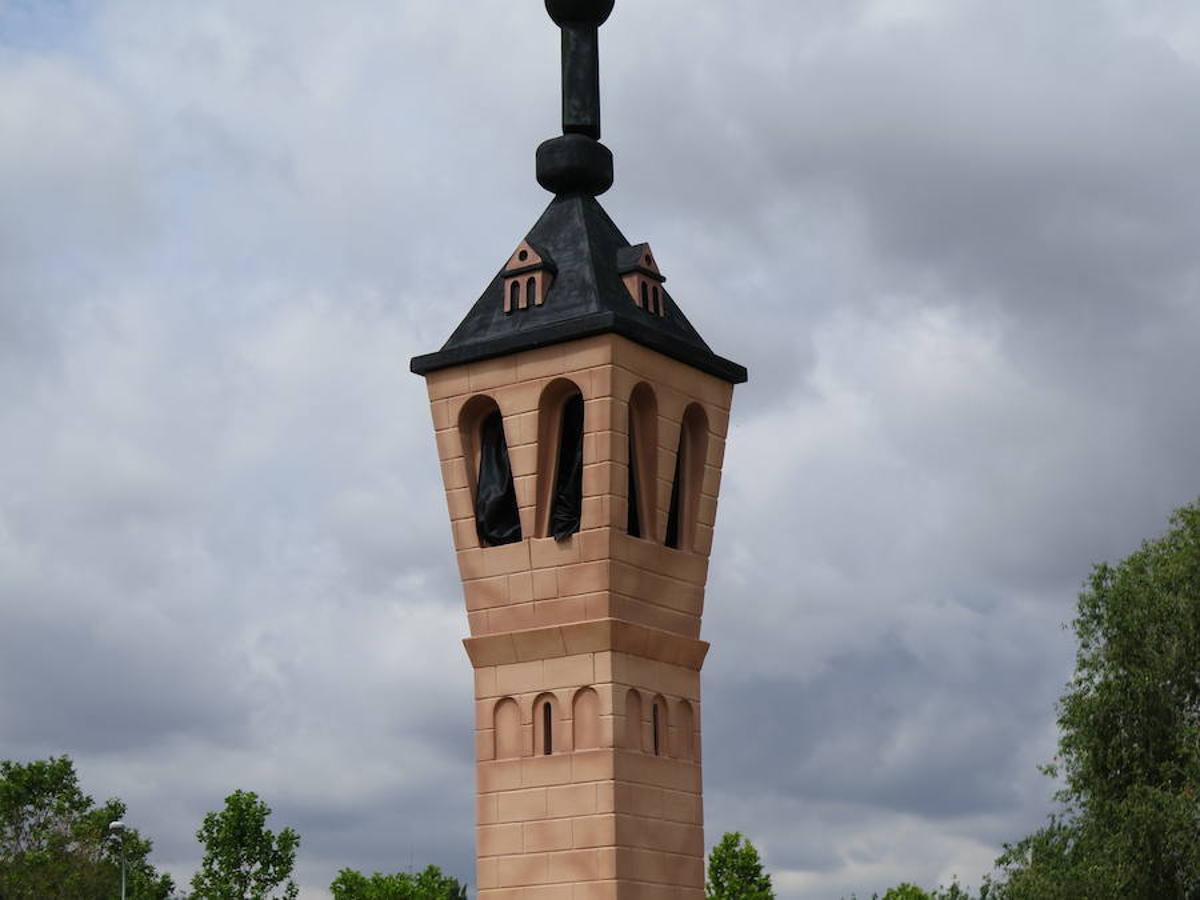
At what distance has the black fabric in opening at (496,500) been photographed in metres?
30.3

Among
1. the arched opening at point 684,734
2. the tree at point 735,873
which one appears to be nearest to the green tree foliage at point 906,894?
the tree at point 735,873

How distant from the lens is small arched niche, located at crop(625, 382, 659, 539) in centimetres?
2998

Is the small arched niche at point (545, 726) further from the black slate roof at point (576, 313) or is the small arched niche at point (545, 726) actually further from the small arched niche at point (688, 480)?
the black slate roof at point (576, 313)

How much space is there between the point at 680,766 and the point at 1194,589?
66.9 ft

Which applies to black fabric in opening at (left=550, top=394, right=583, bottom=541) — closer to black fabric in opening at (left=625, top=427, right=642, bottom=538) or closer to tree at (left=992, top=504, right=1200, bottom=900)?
black fabric in opening at (left=625, top=427, right=642, bottom=538)

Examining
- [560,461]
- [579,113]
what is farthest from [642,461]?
[579,113]

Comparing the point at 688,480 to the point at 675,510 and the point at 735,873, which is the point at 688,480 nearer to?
the point at 675,510

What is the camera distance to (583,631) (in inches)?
1133

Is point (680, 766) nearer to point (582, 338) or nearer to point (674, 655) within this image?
point (674, 655)

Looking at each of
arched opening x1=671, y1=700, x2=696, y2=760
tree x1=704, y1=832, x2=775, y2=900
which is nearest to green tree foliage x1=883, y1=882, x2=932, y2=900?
tree x1=704, y1=832, x2=775, y2=900

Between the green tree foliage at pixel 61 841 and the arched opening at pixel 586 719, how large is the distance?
56.0 metres

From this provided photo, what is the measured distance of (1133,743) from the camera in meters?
45.6

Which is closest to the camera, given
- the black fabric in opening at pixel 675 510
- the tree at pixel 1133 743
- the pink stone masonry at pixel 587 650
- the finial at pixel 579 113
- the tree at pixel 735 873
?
the pink stone masonry at pixel 587 650

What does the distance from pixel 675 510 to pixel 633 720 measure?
145 inches
